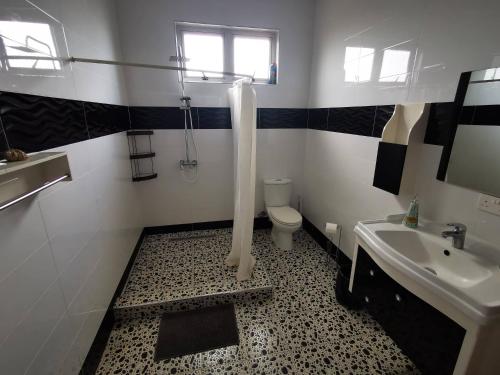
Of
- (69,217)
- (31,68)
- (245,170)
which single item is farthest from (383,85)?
(69,217)

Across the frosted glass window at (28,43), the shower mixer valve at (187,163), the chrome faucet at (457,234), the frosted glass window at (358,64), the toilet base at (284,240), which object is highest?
the frosted glass window at (358,64)

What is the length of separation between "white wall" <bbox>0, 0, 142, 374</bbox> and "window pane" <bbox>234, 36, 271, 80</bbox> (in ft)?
4.11

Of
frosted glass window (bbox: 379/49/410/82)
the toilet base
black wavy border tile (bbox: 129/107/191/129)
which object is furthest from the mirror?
black wavy border tile (bbox: 129/107/191/129)

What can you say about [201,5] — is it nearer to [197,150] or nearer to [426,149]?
[197,150]

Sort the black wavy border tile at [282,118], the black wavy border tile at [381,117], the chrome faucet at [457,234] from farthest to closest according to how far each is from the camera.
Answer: the black wavy border tile at [282,118] → the black wavy border tile at [381,117] → the chrome faucet at [457,234]

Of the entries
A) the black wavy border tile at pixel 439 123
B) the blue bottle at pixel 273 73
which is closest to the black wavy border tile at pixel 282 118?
the blue bottle at pixel 273 73

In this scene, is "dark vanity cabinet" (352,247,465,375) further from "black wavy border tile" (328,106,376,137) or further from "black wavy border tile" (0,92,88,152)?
"black wavy border tile" (0,92,88,152)

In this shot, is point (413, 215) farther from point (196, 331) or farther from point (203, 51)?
point (203, 51)

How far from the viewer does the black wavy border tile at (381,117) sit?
166 cm

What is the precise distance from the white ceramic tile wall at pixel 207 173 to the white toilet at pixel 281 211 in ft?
0.63

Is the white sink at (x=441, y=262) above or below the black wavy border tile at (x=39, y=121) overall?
below

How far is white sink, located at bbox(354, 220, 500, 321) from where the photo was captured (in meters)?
0.91

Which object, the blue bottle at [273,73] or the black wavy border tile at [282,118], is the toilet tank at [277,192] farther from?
the blue bottle at [273,73]

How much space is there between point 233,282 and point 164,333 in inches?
25.2
